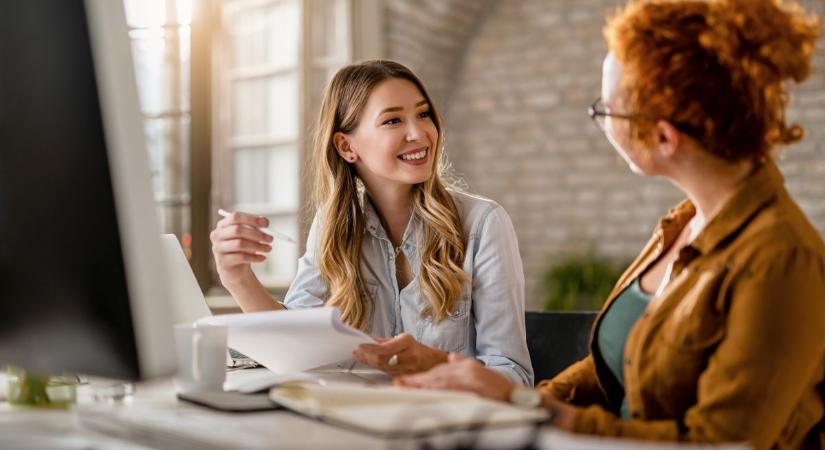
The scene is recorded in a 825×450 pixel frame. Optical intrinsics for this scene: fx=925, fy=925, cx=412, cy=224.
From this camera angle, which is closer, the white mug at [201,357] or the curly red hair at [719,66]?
the curly red hair at [719,66]

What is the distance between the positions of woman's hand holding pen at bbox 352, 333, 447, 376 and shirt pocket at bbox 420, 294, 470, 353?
0.42m

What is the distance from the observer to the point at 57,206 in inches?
33.5

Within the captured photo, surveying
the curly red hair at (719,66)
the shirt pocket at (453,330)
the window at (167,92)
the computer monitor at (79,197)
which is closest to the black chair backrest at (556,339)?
the shirt pocket at (453,330)

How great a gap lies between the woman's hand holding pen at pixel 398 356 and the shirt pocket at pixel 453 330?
420mm

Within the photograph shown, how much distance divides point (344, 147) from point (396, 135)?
6.9 inches

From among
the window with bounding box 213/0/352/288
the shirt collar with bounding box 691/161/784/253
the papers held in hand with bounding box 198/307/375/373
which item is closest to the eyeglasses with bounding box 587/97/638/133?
the shirt collar with bounding box 691/161/784/253

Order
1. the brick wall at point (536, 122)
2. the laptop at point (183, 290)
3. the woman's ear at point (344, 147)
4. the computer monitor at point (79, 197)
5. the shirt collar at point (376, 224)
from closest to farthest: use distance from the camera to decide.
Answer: the computer monitor at point (79, 197)
the laptop at point (183, 290)
the shirt collar at point (376, 224)
the woman's ear at point (344, 147)
the brick wall at point (536, 122)

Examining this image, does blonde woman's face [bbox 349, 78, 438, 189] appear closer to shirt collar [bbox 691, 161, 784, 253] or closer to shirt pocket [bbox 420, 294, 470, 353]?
shirt pocket [bbox 420, 294, 470, 353]

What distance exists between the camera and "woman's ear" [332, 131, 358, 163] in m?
2.19

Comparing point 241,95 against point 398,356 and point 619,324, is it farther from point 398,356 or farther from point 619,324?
point 619,324

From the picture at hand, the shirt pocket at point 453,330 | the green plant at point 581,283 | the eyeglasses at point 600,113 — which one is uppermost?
the eyeglasses at point 600,113

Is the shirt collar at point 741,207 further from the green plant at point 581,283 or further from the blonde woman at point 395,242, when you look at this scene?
the green plant at point 581,283

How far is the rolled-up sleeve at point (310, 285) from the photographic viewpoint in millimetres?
2082

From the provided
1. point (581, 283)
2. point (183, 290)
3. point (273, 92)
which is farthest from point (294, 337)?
point (581, 283)
